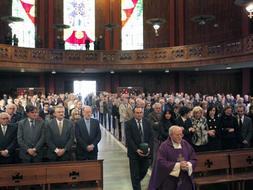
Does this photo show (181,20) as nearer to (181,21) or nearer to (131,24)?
(181,21)

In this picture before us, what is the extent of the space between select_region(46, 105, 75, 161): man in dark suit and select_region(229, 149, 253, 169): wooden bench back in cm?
305

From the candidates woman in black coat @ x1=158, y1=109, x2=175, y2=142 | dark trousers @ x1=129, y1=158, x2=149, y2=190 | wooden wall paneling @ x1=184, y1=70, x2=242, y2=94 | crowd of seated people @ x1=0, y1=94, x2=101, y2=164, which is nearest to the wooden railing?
wooden wall paneling @ x1=184, y1=70, x2=242, y2=94

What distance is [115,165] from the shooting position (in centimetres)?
870

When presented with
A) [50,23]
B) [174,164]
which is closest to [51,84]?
[50,23]

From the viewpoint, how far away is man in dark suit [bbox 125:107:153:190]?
5938 mm

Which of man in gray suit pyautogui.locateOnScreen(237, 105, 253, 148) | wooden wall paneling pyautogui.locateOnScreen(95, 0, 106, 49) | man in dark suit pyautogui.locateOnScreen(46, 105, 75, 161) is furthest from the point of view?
wooden wall paneling pyautogui.locateOnScreen(95, 0, 106, 49)

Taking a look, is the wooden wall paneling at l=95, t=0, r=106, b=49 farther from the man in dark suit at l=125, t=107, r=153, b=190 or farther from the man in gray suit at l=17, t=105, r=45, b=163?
the man in dark suit at l=125, t=107, r=153, b=190

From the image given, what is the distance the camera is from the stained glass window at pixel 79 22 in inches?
926

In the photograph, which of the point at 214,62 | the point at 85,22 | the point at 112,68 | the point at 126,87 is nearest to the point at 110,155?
the point at 214,62

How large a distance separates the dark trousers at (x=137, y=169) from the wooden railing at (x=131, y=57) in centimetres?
1107

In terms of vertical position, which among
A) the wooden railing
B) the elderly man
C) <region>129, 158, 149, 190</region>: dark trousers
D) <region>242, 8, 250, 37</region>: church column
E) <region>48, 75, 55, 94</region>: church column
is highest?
<region>242, 8, 250, 37</region>: church column

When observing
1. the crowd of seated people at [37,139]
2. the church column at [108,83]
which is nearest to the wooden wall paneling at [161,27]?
the church column at [108,83]

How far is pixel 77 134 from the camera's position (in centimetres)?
635

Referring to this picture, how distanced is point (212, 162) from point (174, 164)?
188 centimetres
